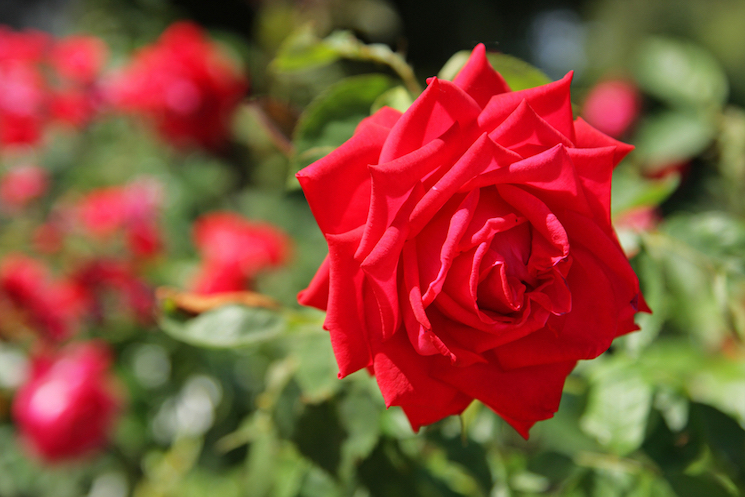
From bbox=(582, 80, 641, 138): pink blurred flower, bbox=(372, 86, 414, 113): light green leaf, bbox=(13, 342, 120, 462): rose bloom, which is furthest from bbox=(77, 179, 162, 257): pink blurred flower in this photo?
bbox=(582, 80, 641, 138): pink blurred flower

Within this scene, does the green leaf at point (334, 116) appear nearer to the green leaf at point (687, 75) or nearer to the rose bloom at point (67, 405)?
the rose bloom at point (67, 405)

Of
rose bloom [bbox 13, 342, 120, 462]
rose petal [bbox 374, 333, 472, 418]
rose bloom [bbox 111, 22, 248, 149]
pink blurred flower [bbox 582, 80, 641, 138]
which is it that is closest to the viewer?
rose petal [bbox 374, 333, 472, 418]

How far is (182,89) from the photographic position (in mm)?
1403

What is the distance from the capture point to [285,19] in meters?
1.72

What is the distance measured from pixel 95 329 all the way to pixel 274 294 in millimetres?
399

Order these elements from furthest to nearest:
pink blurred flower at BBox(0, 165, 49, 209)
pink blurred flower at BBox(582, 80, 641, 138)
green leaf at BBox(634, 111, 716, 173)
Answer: pink blurred flower at BBox(582, 80, 641, 138) < pink blurred flower at BBox(0, 165, 49, 209) < green leaf at BBox(634, 111, 716, 173)

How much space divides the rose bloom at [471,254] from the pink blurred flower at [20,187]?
1.13 metres

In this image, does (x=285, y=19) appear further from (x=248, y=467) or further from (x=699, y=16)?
(x=699, y=16)

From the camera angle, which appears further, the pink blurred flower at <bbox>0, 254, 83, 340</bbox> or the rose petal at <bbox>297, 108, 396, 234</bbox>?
the pink blurred flower at <bbox>0, 254, 83, 340</bbox>

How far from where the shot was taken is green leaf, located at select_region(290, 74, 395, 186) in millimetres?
521

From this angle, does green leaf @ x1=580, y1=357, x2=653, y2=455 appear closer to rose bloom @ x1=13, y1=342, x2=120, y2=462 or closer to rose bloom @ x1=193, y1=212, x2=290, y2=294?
rose bloom @ x1=193, y1=212, x2=290, y2=294

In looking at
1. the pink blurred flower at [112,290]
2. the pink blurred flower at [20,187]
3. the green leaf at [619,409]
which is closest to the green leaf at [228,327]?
the green leaf at [619,409]

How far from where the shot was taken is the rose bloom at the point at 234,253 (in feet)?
3.26

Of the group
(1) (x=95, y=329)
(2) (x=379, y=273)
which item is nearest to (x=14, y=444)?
(1) (x=95, y=329)
